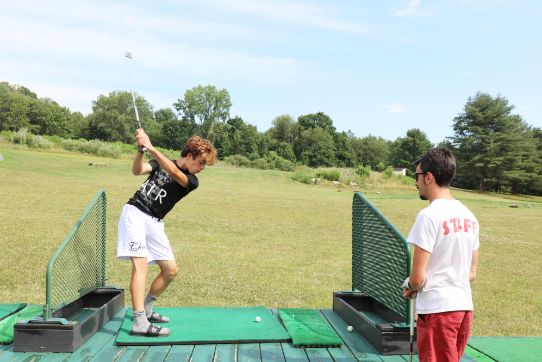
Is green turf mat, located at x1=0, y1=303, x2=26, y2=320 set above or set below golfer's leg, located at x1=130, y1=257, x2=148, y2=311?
below

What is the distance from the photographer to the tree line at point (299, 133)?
54.3 metres

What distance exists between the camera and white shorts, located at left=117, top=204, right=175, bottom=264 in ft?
13.9

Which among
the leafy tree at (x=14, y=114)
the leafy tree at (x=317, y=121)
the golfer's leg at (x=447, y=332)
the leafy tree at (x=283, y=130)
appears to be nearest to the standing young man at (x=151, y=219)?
the golfer's leg at (x=447, y=332)

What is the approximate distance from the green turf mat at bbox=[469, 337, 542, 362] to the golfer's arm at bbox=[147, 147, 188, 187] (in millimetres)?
2884

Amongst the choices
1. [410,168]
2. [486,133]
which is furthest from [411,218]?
[410,168]

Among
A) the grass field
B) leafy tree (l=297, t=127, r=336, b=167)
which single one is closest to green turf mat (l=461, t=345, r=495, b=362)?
the grass field

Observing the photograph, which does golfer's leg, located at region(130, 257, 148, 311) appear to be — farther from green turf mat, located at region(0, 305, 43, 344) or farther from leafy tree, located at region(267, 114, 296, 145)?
leafy tree, located at region(267, 114, 296, 145)

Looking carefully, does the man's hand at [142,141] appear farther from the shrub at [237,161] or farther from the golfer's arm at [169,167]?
the shrub at [237,161]

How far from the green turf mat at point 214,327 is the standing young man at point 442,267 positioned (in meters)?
1.76

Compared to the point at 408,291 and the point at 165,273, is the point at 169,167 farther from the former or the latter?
the point at 408,291

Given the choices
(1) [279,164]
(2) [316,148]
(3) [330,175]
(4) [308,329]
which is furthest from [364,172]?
(2) [316,148]

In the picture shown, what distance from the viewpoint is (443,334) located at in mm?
2713

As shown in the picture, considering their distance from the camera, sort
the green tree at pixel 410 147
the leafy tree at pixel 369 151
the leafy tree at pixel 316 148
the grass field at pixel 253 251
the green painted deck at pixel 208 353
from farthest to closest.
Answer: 1. the leafy tree at pixel 369 151
2. the leafy tree at pixel 316 148
3. the green tree at pixel 410 147
4. the grass field at pixel 253 251
5. the green painted deck at pixel 208 353

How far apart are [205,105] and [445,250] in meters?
70.0
